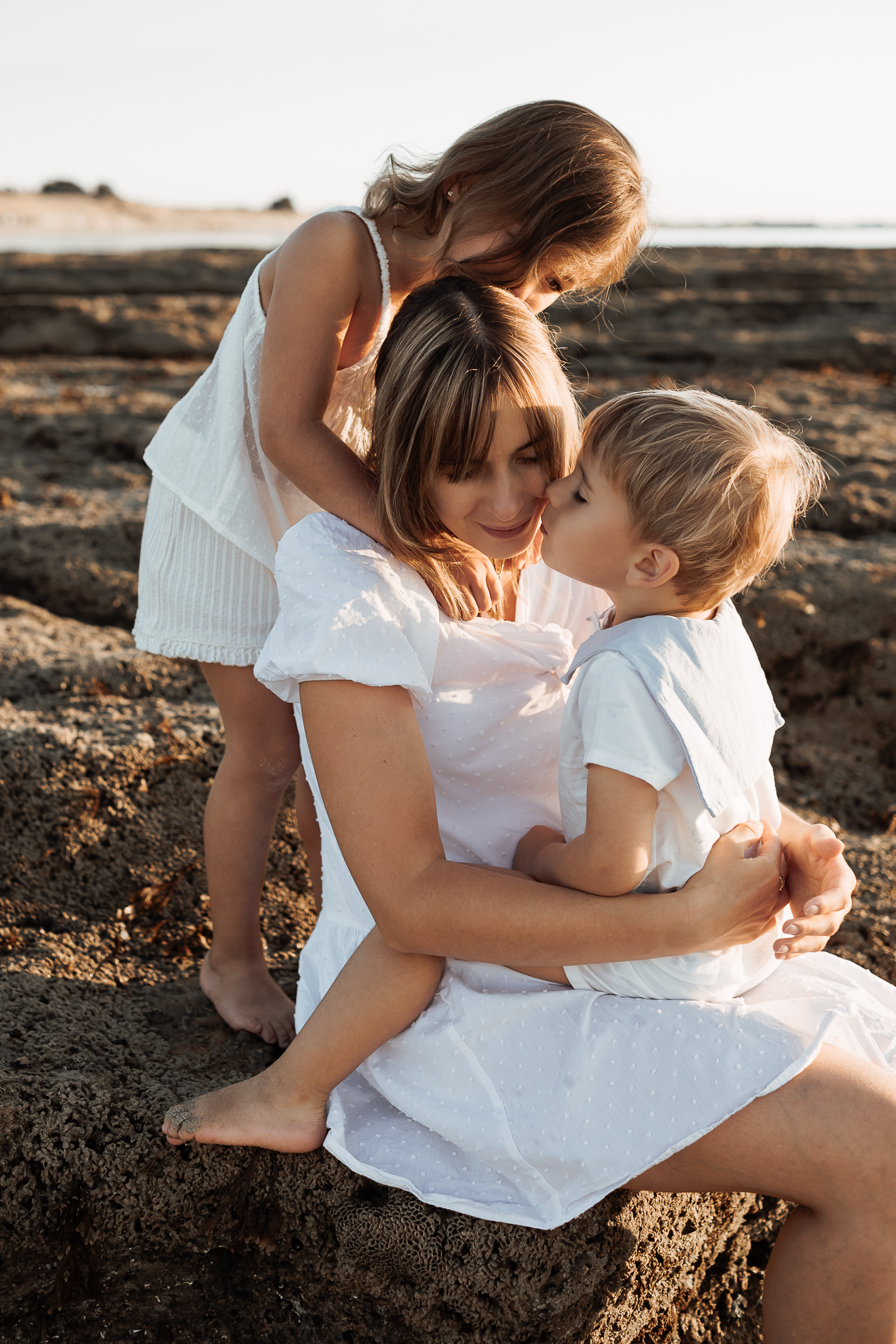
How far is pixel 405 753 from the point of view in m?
1.40

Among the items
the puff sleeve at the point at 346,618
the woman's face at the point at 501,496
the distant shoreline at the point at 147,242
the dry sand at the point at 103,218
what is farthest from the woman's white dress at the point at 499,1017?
the dry sand at the point at 103,218

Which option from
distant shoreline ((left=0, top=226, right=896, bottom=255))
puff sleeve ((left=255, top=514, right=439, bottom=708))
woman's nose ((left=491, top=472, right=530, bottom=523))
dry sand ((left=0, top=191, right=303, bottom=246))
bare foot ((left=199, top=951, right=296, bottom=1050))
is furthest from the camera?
dry sand ((left=0, top=191, right=303, bottom=246))

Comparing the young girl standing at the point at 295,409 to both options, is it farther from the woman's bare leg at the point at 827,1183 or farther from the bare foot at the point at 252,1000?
the woman's bare leg at the point at 827,1183

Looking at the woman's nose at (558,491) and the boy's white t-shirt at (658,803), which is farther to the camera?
the woman's nose at (558,491)

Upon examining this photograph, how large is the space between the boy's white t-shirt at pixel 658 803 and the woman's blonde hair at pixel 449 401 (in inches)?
12.1

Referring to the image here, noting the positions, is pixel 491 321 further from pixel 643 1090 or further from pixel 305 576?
pixel 643 1090

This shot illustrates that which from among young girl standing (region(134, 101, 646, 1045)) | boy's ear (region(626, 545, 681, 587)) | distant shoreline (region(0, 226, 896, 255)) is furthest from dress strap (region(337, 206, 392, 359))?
distant shoreline (region(0, 226, 896, 255))

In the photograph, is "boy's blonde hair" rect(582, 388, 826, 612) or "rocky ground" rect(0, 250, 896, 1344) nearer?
"boy's blonde hair" rect(582, 388, 826, 612)

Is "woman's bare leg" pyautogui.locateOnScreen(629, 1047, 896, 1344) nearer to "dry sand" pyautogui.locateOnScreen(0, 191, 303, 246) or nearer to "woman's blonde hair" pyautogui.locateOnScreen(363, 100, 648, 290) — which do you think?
"woman's blonde hair" pyautogui.locateOnScreen(363, 100, 648, 290)

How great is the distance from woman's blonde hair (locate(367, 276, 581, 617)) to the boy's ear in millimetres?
195

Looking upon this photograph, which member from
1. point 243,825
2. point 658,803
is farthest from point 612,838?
point 243,825

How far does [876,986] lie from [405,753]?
82 cm

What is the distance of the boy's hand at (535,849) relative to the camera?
4.95ft

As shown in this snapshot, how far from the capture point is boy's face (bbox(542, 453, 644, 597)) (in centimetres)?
145
